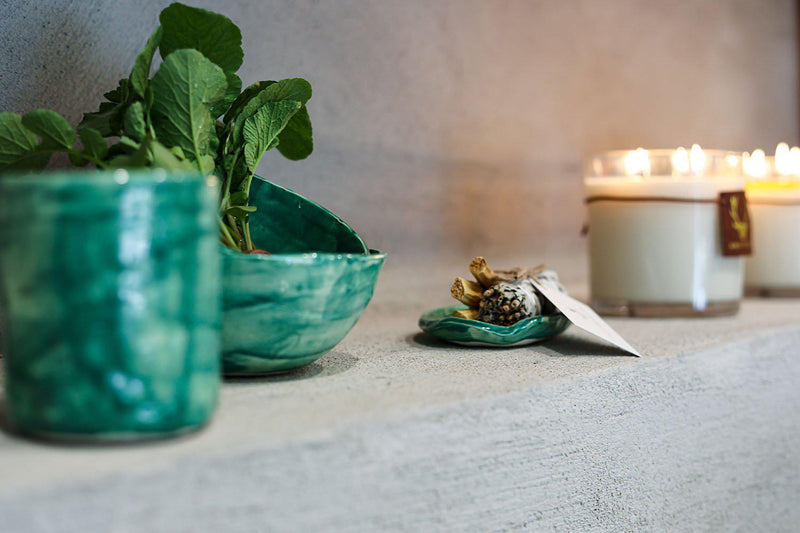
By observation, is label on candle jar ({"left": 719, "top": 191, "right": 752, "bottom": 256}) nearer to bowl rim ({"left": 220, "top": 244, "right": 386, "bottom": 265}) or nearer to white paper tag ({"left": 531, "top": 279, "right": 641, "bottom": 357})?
white paper tag ({"left": 531, "top": 279, "right": 641, "bottom": 357})

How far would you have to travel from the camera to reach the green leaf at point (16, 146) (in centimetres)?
46

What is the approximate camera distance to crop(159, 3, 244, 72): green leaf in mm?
498

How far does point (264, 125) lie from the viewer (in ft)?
1.72

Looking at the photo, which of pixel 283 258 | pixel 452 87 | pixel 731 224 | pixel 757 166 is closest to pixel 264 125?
pixel 283 258

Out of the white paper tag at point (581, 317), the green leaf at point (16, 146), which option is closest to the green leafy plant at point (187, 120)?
the green leaf at point (16, 146)

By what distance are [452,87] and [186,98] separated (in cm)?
48

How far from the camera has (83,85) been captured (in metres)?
0.61

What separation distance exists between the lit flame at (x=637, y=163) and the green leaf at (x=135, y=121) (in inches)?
21.6

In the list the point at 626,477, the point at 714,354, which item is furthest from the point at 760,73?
the point at 626,477

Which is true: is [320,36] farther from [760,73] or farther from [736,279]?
[760,73]

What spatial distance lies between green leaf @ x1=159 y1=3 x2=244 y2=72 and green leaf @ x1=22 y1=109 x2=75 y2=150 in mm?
88

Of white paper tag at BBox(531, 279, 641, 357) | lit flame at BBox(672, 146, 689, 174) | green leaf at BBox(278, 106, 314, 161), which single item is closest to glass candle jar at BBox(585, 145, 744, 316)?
lit flame at BBox(672, 146, 689, 174)

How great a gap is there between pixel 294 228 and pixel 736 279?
529 millimetres

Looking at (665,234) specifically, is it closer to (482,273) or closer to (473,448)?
(482,273)
